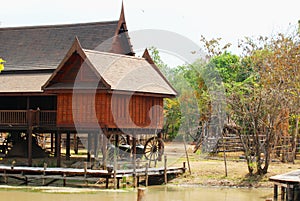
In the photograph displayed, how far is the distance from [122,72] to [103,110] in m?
2.05

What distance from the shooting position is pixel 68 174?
2536 centimetres

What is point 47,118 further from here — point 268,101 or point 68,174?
point 268,101

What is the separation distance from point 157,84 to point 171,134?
25.3 metres

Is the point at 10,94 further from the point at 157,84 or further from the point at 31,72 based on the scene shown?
the point at 157,84

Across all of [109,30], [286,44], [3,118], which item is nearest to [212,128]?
[286,44]

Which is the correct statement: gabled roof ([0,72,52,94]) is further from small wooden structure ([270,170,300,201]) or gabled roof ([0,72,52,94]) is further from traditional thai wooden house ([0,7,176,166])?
small wooden structure ([270,170,300,201])

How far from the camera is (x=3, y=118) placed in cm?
3027

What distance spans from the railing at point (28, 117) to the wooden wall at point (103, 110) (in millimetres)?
1082

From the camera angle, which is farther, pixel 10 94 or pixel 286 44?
pixel 286 44

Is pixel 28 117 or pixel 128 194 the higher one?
pixel 28 117

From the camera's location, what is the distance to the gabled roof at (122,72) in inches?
1049

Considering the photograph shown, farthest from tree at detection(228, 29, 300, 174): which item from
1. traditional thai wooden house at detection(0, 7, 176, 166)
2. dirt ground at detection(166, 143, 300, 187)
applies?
traditional thai wooden house at detection(0, 7, 176, 166)

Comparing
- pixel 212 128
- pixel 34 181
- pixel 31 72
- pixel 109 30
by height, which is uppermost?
pixel 109 30

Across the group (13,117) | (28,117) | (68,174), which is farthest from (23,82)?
(68,174)
